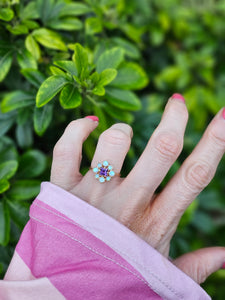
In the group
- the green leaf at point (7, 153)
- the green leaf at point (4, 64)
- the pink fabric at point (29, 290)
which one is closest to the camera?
the pink fabric at point (29, 290)

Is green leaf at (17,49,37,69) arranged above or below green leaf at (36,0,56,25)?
below

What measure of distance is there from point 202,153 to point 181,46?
3.93ft

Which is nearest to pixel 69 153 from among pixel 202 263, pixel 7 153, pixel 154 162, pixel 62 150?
pixel 62 150

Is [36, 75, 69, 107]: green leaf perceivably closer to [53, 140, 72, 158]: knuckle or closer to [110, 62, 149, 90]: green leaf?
[53, 140, 72, 158]: knuckle

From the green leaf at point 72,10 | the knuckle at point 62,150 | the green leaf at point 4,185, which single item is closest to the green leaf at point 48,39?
the green leaf at point 72,10

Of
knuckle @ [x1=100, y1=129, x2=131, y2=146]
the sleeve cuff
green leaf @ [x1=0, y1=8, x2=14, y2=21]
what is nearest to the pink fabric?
the sleeve cuff

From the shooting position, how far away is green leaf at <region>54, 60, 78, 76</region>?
874 mm

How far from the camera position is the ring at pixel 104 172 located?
0.85 m

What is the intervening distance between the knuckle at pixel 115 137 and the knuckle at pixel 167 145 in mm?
89

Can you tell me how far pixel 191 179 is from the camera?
2.98ft

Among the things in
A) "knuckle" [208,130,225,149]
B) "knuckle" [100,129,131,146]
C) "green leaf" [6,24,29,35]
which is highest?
"green leaf" [6,24,29,35]

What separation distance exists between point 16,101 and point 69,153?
1.00 ft

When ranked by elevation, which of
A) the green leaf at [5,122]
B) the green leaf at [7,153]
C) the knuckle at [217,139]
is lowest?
the green leaf at [7,153]

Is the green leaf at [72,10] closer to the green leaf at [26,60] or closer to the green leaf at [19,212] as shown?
the green leaf at [26,60]
